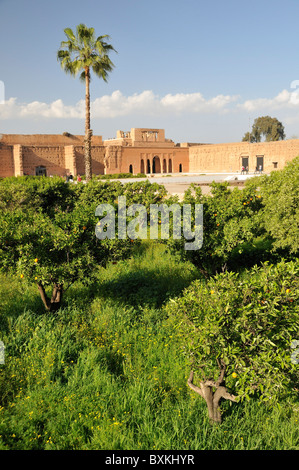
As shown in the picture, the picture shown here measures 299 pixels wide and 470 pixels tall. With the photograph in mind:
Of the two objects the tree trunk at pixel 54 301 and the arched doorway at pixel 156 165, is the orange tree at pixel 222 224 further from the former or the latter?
the arched doorway at pixel 156 165

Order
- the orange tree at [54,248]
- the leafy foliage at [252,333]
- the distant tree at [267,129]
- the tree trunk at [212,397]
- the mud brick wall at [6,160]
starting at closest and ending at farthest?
the leafy foliage at [252,333]
the tree trunk at [212,397]
the orange tree at [54,248]
the mud brick wall at [6,160]
the distant tree at [267,129]

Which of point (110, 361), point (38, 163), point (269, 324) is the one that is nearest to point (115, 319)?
point (110, 361)

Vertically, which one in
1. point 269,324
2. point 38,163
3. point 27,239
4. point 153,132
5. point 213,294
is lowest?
point 269,324

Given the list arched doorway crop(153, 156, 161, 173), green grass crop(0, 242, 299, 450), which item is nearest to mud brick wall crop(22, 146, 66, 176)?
arched doorway crop(153, 156, 161, 173)

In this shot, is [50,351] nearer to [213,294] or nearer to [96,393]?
[96,393]

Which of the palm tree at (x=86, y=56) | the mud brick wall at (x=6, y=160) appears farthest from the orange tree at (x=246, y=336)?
the mud brick wall at (x=6, y=160)

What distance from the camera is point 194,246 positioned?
7.22 meters

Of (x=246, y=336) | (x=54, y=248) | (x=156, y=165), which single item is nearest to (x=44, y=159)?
(x=156, y=165)

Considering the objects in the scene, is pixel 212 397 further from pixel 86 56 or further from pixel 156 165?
pixel 156 165

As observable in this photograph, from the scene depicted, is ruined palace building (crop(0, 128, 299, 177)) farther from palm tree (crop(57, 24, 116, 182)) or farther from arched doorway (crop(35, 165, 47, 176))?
palm tree (crop(57, 24, 116, 182))

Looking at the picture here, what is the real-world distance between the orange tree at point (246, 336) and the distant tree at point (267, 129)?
54.9m

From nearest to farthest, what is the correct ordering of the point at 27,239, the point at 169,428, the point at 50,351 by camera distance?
1. the point at 169,428
2. the point at 50,351
3. the point at 27,239

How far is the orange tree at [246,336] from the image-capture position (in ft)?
11.0
